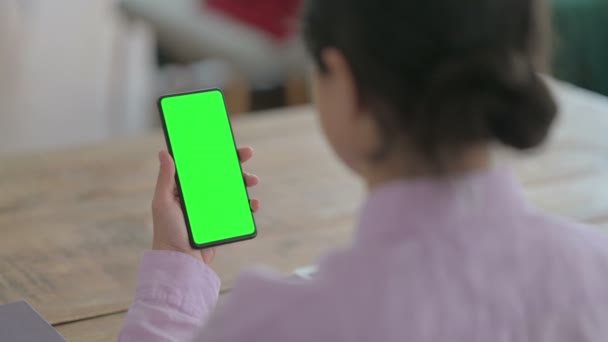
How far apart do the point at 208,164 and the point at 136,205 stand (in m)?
0.30

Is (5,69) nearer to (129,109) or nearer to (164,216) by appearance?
(129,109)

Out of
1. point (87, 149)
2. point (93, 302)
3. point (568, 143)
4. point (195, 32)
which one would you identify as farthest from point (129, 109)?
point (93, 302)

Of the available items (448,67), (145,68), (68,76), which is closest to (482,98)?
(448,67)

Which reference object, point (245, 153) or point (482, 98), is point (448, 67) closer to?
point (482, 98)

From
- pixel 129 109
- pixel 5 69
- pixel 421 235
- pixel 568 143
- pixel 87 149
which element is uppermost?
pixel 421 235

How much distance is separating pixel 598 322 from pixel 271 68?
210cm

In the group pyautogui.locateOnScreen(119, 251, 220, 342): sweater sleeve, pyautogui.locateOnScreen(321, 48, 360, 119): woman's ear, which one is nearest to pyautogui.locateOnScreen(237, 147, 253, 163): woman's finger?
pyautogui.locateOnScreen(119, 251, 220, 342): sweater sleeve

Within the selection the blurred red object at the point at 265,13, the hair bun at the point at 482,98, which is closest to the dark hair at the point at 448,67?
the hair bun at the point at 482,98

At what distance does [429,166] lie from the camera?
0.55 m

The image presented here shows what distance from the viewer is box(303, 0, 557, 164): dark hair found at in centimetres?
51

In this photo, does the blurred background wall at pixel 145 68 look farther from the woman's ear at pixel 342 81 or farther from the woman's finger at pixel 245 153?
the woman's ear at pixel 342 81

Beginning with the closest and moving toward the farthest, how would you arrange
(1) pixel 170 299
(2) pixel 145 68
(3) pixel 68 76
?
(1) pixel 170 299
(2) pixel 145 68
(3) pixel 68 76

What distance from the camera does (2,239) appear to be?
3.50 ft

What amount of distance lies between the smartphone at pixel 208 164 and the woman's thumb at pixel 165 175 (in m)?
0.01
